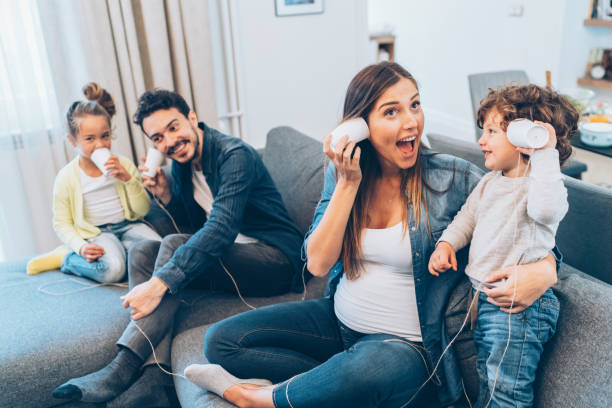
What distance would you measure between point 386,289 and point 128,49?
205cm

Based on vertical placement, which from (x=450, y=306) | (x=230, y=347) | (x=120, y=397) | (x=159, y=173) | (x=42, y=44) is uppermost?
(x=42, y=44)

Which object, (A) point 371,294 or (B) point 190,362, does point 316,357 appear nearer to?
(A) point 371,294

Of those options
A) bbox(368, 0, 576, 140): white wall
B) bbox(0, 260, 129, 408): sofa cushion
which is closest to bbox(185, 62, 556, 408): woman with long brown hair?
bbox(0, 260, 129, 408): sofa cushion

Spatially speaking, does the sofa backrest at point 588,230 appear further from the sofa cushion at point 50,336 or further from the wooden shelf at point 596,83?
the wooden shelf at point 596,83

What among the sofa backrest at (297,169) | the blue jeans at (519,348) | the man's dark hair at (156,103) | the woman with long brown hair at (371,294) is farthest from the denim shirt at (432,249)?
the man's dark hair at (156,103)

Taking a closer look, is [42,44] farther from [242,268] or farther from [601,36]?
[601,36]

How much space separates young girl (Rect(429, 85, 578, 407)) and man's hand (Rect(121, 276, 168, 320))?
92 cm

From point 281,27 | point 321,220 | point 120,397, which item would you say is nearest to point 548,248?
point 321,220

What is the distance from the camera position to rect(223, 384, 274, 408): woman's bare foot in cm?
136

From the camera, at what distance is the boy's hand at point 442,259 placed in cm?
128

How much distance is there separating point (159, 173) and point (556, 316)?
5.34 feet

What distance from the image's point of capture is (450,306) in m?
1.40

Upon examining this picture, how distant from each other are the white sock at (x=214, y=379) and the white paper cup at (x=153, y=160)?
3.02 feet

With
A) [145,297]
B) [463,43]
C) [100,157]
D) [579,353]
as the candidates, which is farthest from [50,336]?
[463,43]
